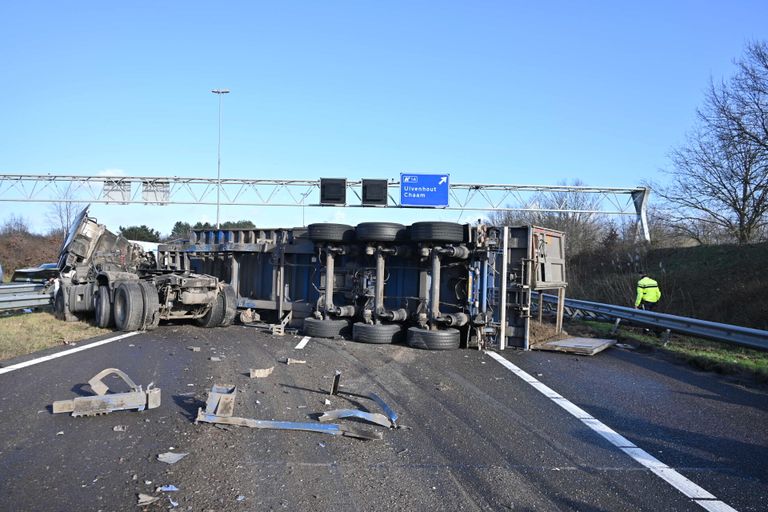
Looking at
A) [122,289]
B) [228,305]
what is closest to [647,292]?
[228,305]

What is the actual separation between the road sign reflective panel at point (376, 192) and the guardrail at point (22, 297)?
15.9 m

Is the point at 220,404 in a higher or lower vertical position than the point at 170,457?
higher

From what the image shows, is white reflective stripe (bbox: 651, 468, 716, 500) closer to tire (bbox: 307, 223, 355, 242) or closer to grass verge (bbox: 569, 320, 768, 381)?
grass verge (bbox: 569, 320, 768, 381)

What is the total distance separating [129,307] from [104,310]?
3.39 feet

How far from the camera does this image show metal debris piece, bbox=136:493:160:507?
365 cm

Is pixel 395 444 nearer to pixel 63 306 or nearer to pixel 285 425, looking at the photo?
pixel 285 425

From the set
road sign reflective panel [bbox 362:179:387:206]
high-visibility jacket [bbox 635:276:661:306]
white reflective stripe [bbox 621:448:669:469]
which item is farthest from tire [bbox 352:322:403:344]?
road sign reflective panel [bbox 362:179:387:206]

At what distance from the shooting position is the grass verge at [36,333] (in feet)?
30.8

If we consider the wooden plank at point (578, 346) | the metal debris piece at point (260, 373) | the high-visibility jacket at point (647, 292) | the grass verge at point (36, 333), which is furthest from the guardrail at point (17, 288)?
the high-visibility jacket at point (647, 292)

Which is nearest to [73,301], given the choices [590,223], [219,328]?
[219,328]

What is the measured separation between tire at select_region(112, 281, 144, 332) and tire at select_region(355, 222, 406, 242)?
15.8 ft

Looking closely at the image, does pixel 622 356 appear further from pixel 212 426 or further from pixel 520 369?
pixel 212 426

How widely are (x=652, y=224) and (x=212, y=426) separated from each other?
31570 mm

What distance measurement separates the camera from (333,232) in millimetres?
11953
